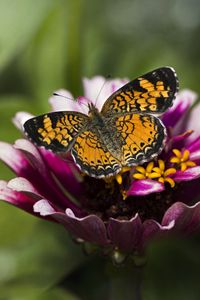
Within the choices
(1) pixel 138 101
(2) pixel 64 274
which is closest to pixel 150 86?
(1) pixel 138 101

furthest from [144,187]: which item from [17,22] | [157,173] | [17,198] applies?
[17,22]

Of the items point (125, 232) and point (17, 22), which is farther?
point (17, 22)

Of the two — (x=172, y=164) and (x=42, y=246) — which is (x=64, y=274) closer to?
(x=42, y=246)

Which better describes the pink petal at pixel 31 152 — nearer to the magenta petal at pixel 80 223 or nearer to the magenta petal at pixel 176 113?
the magenta petal at pixel 80 223

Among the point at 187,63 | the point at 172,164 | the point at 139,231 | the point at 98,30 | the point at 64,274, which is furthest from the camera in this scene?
the point at 98,30

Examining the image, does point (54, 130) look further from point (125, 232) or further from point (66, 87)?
point (66, 87)
